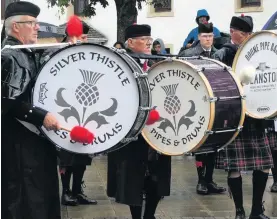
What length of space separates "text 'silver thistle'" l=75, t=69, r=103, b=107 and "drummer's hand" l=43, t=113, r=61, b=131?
0.23 m

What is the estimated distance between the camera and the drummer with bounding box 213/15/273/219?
6.06 metres

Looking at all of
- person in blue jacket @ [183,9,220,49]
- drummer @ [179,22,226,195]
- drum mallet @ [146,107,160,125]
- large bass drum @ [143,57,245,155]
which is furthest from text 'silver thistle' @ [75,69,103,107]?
person in blue jacket @ [183,9,220,49]

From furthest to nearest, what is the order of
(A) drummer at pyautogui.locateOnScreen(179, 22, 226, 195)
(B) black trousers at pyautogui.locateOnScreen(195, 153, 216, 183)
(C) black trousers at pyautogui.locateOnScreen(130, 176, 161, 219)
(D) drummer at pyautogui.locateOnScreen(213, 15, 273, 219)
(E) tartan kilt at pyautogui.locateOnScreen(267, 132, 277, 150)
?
(B) black trousers at pyautogui.locateOnScreen(195, 153, 216, 183), (A) drummer at pyautogui.locateOnScreen(179, 22, 226, 195), (E) tartan kilt at pyautogui.locateOnScreen(267, 132, 277, 150), (D) drummer at pyautogui.locateOnScreen(213, 15, 273, 219), (C) black trousers at pyautogui.locateOnScreen(130, 176, 161, 219)

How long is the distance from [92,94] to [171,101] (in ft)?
3.20

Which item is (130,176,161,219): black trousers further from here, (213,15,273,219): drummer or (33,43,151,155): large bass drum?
(33,43,151,155): large bass drum

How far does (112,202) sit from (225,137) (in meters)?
2.21

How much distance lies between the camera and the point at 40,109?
14.0 ft

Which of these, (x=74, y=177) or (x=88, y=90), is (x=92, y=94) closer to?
(x=88, y=90)

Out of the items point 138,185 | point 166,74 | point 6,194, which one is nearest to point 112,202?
point 138,185

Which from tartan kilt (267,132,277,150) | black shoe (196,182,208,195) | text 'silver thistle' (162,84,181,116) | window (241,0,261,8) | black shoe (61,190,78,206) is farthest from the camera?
window (241,0,261,8)

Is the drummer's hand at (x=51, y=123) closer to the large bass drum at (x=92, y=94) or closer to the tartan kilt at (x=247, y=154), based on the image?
the large bass drum at (x=92, y=94)

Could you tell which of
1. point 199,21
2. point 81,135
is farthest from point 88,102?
point 199,21

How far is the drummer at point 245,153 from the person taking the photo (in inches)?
239

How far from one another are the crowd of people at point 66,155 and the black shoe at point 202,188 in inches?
0.4
